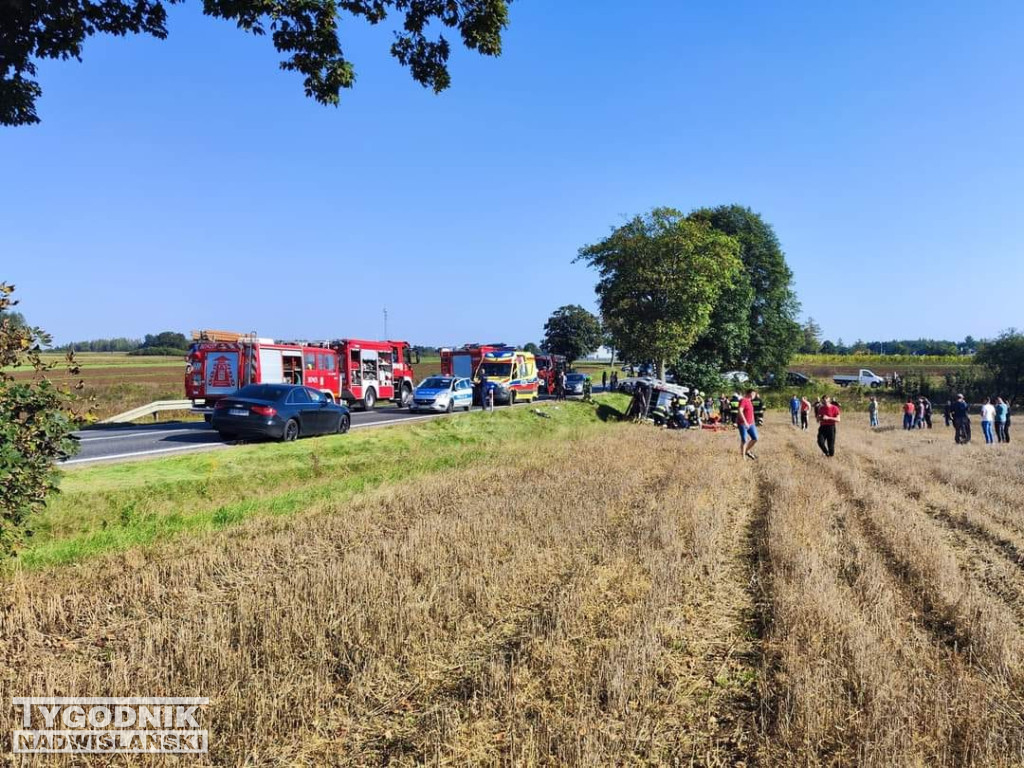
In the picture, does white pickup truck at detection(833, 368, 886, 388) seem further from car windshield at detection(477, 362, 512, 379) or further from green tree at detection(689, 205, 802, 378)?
car windshield at detection(477, 362, 512, 379)

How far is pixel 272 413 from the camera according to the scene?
14.5 meters

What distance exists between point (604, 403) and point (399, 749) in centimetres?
2773

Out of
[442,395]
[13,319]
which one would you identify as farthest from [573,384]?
[13,319]

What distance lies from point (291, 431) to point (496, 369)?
15552 mm

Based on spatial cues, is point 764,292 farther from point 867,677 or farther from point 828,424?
point 867,677

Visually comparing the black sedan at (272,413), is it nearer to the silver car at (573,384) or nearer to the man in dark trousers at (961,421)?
the man in dark trousers at (961,421)

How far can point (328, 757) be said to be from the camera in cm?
338

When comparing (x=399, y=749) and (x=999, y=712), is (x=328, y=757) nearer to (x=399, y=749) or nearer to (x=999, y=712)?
(x=399, y=749)

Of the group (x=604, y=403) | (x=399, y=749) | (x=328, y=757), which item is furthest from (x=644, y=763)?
(x=604, y=403)

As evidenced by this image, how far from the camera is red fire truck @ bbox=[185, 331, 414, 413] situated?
19875 mm

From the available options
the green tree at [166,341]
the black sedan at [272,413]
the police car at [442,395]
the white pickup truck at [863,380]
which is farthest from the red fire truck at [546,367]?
the green tree at [166,341]

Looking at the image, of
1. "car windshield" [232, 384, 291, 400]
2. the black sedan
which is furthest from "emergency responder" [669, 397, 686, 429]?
"car windshield" [232, 384, 291, 400]

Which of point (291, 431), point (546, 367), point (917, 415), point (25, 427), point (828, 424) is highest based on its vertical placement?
point (546, 367)

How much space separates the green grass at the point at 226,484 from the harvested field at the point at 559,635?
1208 millimetres
